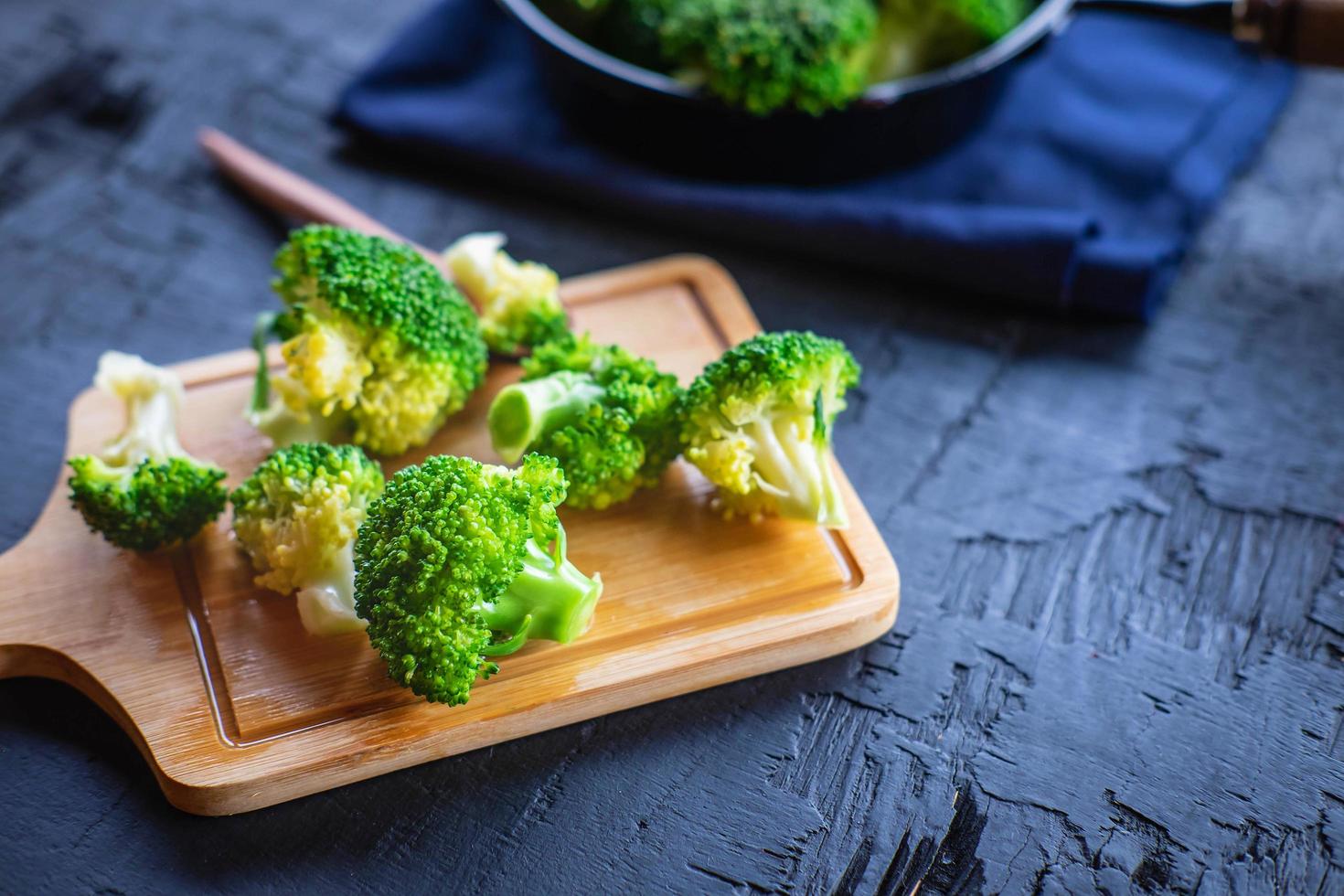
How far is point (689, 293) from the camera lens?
2.36 metres

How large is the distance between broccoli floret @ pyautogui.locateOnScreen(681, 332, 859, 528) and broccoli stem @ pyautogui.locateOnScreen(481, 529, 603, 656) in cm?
30

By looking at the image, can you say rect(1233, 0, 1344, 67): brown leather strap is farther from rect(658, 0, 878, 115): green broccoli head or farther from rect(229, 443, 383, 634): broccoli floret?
rect(229, 443, 383, 634): broccoli floret

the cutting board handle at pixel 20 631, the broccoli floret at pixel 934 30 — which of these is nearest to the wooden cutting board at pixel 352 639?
the cutting board handle at pixel 20 631

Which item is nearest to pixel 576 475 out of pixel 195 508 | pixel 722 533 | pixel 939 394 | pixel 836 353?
pixel 722 533

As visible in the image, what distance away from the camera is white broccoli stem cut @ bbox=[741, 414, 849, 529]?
73.6 inches

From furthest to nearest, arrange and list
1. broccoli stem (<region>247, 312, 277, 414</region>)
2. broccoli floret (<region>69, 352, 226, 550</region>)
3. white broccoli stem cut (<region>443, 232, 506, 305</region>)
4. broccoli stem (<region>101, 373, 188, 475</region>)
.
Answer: white broccoli stem cut (<region>443, 232, 506, 305</region>)
broccoli stem (<region>247, 312, 277, 414</region>)
broccoli stem (<region>101, 373, 188, 475</region>)
broccoli floret (<region>69, 352, 226, 550</region>)

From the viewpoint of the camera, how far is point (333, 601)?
1.76 m

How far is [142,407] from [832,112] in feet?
4.62

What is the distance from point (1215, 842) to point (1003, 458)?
755 mm

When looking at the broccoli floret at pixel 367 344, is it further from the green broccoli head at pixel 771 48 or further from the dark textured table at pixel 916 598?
the green broccoli head at pixel 771 48

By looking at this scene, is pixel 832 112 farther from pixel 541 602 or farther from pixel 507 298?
pixel 541 602

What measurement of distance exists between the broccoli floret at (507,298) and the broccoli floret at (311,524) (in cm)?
41

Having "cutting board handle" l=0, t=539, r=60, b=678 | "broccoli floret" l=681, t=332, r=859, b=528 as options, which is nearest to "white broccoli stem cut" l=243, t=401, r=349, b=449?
"cutting board handle" l=0, t=539, r=60, b=678

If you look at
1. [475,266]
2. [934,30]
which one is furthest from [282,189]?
[934,30]
